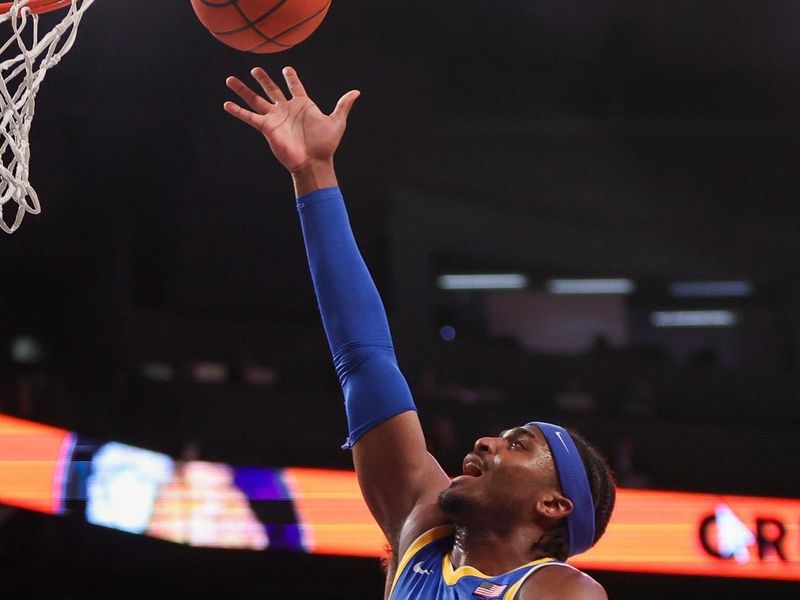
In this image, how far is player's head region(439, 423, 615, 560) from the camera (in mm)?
1675

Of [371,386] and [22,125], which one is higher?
[22,125]

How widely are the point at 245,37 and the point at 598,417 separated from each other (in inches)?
178

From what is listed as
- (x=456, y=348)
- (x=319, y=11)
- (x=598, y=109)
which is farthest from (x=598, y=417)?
(x=319, y=11)

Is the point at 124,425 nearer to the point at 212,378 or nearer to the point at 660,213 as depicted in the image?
the point at 212,378

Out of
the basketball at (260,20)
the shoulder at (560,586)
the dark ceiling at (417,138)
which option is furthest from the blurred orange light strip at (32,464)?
the shoulder at (560,586)

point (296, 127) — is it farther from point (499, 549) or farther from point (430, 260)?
point (430, 260)

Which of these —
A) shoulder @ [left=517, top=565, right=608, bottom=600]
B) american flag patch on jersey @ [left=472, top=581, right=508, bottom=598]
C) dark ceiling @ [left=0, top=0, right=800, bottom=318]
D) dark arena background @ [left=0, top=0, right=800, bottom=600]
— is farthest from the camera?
dark ceiling @ [left=0, top=0, right=800, bottom=318]

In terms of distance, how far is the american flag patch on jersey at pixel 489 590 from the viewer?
158 centimetres

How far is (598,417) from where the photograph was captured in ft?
20.3

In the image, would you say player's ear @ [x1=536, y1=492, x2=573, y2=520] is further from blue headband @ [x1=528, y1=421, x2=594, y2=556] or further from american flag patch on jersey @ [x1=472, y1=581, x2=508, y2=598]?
american flag patch on jersey @ [x1=472, y1=581, x2=508, y2=598]

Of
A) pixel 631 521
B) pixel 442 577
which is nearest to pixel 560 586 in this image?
pixel 442 577

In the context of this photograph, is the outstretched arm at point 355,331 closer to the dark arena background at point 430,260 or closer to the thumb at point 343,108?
the thumb at point 343,108

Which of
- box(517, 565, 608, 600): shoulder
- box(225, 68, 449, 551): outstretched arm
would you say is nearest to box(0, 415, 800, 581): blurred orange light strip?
box(225, 68, 449, 551): outstretched arm

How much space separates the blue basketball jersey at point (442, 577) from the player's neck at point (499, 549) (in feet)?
0.07
